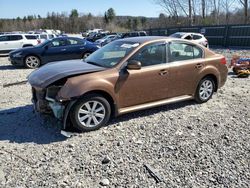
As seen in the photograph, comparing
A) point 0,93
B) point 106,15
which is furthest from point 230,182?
point 106,15

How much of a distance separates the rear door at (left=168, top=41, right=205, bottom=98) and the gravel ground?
18.7 inches

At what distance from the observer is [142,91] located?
195 inches

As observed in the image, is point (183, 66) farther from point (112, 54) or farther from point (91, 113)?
point (91, 113)

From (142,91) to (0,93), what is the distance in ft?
14.5

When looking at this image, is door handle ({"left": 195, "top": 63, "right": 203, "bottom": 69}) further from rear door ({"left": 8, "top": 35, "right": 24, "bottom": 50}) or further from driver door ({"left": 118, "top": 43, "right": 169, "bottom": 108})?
rear door ({"left": 8, "top": 35, "right": 24, "bottom": 50})

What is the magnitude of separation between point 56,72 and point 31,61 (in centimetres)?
825

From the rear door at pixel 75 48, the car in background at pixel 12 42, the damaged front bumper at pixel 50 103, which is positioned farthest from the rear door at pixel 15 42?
the damaged front bumper at pixel 50 103

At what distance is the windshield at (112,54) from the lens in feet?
16.1

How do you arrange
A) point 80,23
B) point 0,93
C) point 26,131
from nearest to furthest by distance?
point 26,131 → point 0,93 → point 80,23

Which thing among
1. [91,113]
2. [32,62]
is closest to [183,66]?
[91,113]

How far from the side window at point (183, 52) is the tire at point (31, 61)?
8.43 meters

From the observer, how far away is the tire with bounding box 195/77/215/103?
5.88 metres

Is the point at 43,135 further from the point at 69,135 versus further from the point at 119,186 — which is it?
the point at 119,186

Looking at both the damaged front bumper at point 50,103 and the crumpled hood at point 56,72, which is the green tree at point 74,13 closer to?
the crumpled hood at point 56,72
